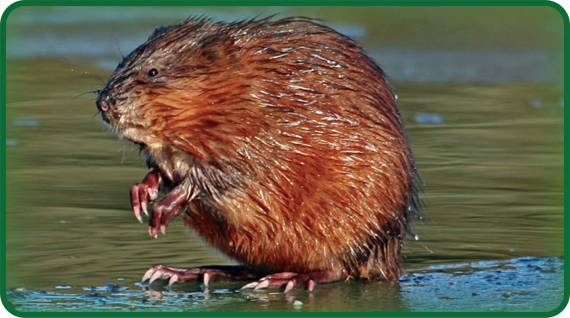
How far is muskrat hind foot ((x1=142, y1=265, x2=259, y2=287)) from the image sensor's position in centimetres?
459

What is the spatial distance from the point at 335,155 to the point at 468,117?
13.5ft

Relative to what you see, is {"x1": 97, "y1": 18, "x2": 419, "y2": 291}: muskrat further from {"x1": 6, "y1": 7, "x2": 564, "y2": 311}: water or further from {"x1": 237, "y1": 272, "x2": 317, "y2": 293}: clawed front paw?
{"x1": 6, "y1": 7, "x2": 564, "y2": 311}: water

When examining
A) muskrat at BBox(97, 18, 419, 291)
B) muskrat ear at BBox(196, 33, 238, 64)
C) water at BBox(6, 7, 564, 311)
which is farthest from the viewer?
muskrat ear at BBox(196, 33, 238, 64)

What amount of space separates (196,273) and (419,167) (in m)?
2.57

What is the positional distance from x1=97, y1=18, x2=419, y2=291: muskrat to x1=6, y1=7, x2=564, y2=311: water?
0.67 ft

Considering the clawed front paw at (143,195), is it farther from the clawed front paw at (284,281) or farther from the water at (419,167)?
the clawed front paw at (284,281)

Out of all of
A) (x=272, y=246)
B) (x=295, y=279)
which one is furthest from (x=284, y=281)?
(x=272, y=246)

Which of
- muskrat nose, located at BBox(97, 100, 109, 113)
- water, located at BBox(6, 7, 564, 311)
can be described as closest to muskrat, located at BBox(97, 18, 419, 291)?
muskrat nose, located at BBox(97, 100, 109, 113)

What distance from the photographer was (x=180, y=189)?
4.56 metres

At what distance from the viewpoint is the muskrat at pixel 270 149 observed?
4.51 metres

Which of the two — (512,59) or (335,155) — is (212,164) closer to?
(335,155)

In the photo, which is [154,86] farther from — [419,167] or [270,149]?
[419,167]

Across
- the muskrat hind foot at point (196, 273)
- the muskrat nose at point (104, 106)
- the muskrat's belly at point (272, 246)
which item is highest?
the muskrat nose at point (104, 106)

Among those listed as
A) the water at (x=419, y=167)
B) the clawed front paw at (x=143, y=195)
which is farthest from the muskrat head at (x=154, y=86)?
the water at (x=419, y=167)
